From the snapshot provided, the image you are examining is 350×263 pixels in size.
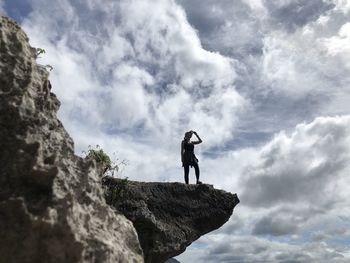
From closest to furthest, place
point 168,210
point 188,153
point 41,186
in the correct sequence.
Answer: point 41,186 < point 168,210 < point 188,153

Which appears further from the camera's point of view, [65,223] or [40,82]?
[40,82]

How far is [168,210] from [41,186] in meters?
14.5

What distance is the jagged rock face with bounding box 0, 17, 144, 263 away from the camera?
6254 millimetres

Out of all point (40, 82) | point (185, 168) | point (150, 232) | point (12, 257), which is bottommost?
point (12, 257)

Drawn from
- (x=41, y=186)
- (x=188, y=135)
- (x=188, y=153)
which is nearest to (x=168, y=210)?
(x=188, y=153)

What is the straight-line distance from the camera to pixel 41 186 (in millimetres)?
6645

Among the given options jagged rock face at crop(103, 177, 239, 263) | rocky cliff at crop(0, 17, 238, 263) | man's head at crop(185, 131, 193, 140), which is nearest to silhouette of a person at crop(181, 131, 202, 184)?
man's head at crop(185, 131, 193, 140)

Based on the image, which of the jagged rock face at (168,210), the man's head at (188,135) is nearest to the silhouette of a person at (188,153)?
the man's head at (188,135)

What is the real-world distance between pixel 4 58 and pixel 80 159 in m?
1.98

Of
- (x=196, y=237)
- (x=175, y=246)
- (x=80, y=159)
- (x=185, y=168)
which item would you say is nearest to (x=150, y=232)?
(x=175, y=246)

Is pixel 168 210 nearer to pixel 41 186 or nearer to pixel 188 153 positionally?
pixel 188 153

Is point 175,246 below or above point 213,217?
below

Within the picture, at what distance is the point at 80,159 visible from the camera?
24.7ft

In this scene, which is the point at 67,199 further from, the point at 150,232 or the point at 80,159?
the point at 150,232
